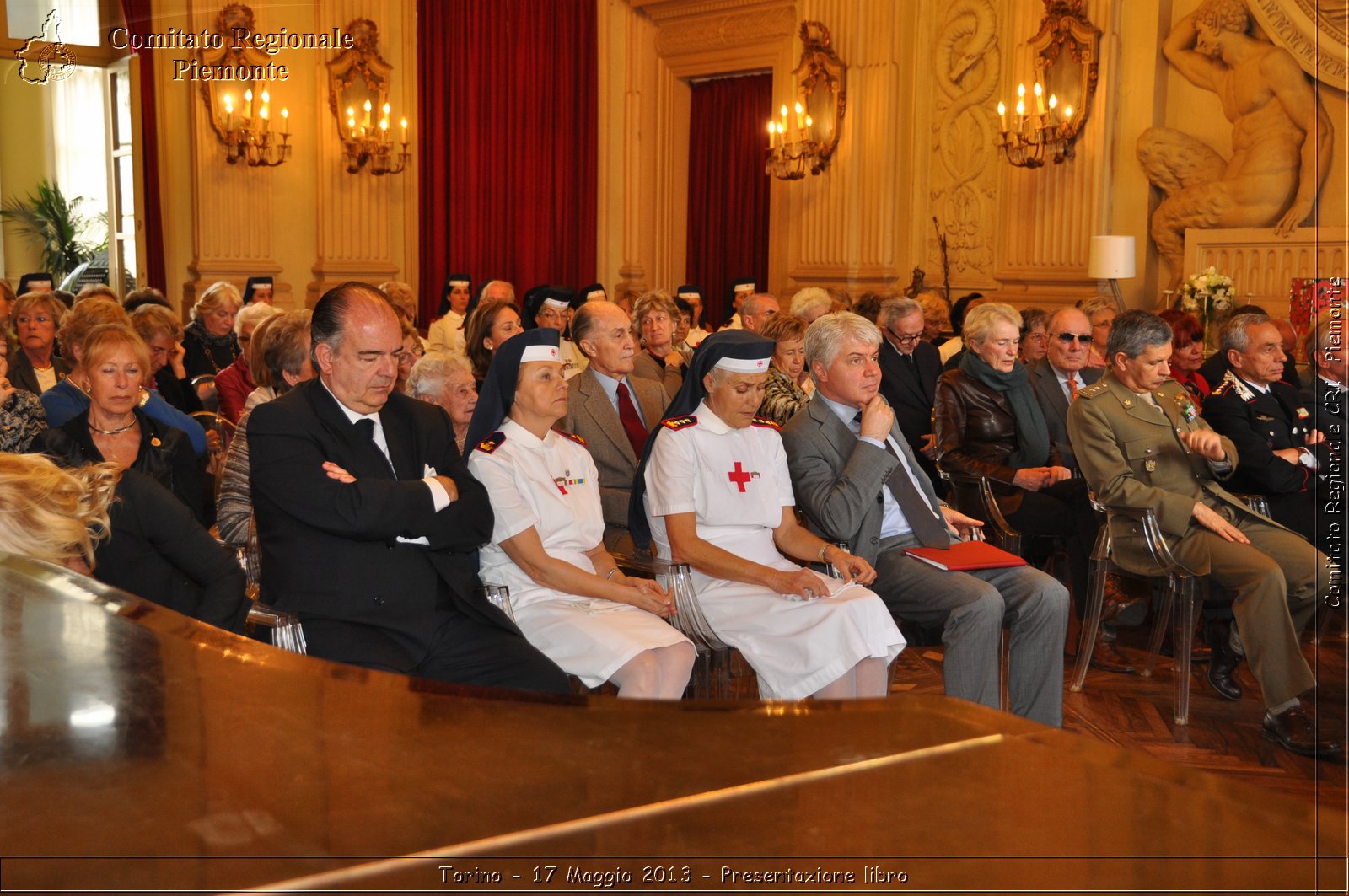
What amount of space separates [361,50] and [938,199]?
194 inches

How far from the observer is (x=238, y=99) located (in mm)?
9680

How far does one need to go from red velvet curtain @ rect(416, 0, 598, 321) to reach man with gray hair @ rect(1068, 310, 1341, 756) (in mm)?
7948

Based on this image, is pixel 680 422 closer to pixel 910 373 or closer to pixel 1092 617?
pixel 1092 617

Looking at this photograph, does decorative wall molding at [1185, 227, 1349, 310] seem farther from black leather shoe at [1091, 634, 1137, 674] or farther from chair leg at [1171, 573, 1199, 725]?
chair leg at [1171, 573, 1199, 725]

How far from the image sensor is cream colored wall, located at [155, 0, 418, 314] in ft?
32.3

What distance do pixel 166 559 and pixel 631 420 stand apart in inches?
89.0

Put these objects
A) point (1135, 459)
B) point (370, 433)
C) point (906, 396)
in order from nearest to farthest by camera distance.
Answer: point (370, 433)
point (1135, 459)
point (906, 396)

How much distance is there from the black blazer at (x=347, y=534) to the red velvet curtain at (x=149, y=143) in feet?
25.9

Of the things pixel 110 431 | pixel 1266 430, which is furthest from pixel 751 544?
pixel 1266 430

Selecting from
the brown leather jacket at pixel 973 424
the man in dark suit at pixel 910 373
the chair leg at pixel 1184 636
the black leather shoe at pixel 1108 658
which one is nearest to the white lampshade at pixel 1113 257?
the man in dark suit at pixel 910 373

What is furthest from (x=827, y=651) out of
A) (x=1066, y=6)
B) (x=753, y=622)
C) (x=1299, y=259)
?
(x=1066, y=6)

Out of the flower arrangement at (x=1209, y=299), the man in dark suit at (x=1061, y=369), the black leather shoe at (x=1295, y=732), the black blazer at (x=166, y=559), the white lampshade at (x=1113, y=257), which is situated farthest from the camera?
the white lampshade at (x=1113, y=257)

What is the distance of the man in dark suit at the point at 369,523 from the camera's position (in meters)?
2.84

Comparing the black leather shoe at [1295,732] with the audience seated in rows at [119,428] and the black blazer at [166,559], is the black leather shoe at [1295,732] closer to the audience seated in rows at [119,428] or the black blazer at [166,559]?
the black blazer at [166,559]
